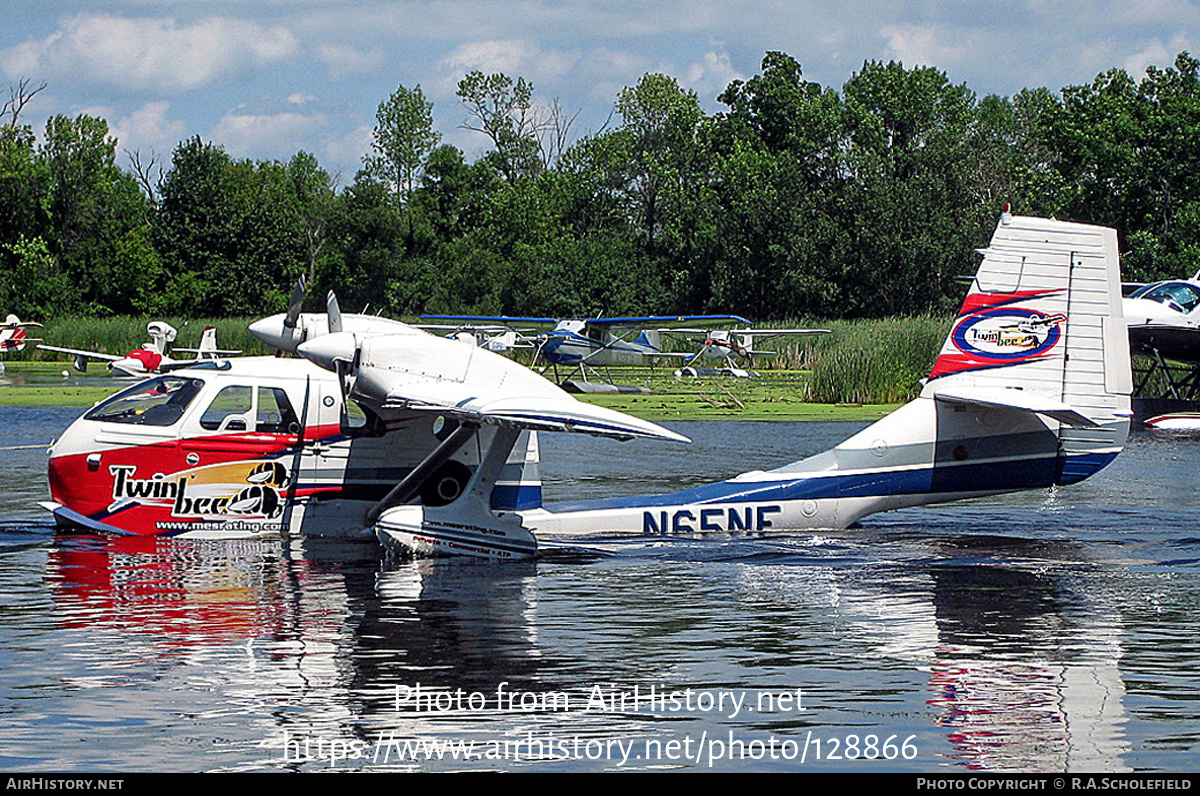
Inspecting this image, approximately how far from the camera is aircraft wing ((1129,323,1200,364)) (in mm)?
27906

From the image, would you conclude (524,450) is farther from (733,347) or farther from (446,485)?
(733,347)

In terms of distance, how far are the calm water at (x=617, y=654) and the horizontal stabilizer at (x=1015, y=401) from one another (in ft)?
5.62

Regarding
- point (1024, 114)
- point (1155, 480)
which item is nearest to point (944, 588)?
point (1155, 480)

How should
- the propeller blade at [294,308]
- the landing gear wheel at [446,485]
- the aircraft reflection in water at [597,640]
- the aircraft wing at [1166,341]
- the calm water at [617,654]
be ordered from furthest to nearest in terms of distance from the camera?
1. the aircraft wing at [1166,341]
2. the landing gear wheel at [446,485]
3. the propeller blade at [294,308]
4. the aircraft reflection in water at [597,640]
5. the calm water at [617,654]

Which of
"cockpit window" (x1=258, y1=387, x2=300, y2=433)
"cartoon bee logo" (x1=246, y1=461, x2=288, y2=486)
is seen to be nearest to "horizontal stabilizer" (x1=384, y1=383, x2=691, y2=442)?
"cockpit window" (x1=258, y1=387, x2=300, y2=433)

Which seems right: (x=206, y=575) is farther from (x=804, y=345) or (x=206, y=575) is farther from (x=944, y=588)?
(x=804, y=345)

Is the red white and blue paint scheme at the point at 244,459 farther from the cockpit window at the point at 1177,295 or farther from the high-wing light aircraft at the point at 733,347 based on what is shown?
the high-wing light aircraft at the point at 733,347

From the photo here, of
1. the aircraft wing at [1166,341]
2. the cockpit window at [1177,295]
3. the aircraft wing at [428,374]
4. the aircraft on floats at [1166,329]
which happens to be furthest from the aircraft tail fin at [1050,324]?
the cockpit window at [1177,295]

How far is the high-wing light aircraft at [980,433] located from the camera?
592 inches

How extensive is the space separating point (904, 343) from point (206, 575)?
2766 centimetres

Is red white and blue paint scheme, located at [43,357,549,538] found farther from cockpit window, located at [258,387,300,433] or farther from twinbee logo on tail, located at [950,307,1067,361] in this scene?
twinbee logo on tail, located at [950,307,1067,361]

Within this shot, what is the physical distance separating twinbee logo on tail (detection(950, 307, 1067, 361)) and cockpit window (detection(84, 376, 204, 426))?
864 centimetres

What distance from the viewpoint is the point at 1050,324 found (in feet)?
49.9

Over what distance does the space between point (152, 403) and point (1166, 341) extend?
2185 cm
